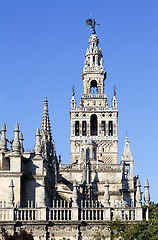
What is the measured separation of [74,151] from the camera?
122500 millimetres

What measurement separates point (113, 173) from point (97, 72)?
38854 millimetres

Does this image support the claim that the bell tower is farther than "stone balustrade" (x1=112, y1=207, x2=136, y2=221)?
Yes

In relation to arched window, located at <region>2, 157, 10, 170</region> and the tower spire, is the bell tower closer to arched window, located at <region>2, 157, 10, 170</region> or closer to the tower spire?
the tower spire

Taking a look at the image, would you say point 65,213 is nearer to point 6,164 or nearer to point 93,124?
point 6,164

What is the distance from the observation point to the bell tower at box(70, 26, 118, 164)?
401 ft

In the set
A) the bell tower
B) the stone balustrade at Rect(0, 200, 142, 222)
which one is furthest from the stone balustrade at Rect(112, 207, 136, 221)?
the bell tower

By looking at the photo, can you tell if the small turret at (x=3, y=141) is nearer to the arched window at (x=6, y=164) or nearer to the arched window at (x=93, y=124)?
the arched window at (x=6, y=164)

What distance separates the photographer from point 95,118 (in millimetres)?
125500

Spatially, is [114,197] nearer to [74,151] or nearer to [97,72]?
[74,151]

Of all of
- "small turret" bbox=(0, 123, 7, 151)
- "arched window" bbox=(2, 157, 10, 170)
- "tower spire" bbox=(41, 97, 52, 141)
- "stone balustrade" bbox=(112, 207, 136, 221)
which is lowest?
"stone balustrade" bbox=(112, 207, 136, 221)

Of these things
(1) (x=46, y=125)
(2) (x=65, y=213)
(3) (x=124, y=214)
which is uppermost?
(1) (x=46, y=125)

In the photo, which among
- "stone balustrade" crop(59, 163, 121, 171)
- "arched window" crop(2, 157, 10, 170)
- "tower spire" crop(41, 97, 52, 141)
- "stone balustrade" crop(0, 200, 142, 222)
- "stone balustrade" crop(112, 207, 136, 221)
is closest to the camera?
"stone balustrade" crop(0, 200, 142, 222)

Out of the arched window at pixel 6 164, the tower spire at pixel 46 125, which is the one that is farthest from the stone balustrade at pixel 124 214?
the tower spire at pixel 46 125

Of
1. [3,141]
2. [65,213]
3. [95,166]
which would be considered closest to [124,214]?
[65,213]
